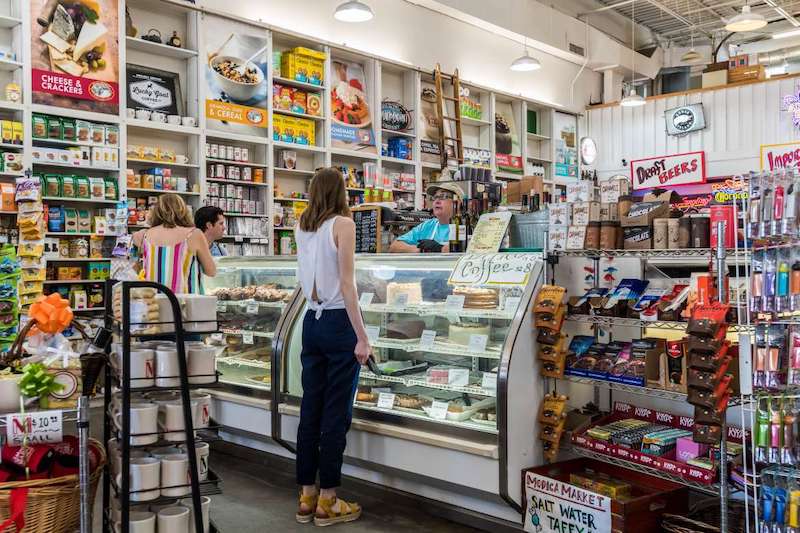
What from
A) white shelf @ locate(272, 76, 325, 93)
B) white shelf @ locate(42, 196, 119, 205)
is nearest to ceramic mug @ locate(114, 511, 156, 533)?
white shelf @ locate(42, 196, 119, 205)

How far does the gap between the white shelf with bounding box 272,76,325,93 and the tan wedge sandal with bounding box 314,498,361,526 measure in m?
5.50

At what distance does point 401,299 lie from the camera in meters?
4.21

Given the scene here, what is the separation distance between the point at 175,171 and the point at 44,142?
1.38m

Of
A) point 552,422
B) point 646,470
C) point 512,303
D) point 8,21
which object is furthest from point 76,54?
point 646,470

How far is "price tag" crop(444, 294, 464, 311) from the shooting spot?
390 cm

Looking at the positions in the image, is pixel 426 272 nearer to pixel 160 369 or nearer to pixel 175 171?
pixel 160 369

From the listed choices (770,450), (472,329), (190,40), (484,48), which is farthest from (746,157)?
(770,450)

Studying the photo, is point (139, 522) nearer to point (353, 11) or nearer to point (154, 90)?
point (154, 90)

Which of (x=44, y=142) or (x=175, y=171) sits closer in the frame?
(x=44, y=142)

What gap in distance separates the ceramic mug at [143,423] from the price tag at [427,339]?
1670mm

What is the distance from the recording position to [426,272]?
13.8 ft

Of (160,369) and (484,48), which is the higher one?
(484,48)

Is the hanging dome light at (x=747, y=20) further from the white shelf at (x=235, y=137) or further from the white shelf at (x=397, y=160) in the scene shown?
the white shelf at (x=235, y=137)

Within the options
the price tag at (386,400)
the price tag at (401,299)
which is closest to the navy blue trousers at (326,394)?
the price tag at (386,400)
